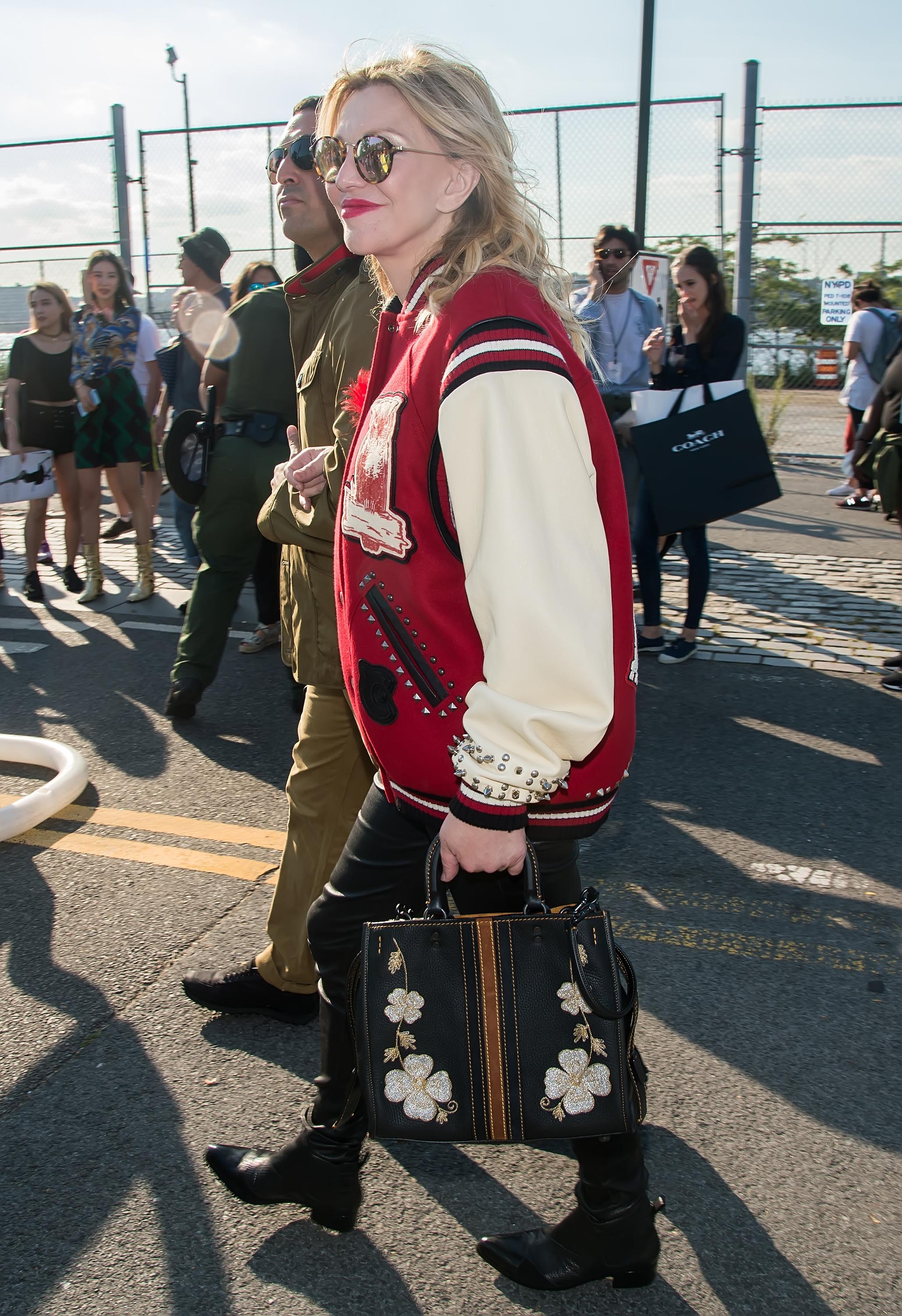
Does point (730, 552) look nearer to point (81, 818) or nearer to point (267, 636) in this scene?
point (267, 636)

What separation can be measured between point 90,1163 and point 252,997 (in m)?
0.58

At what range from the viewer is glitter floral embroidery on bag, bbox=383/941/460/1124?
5.61ft

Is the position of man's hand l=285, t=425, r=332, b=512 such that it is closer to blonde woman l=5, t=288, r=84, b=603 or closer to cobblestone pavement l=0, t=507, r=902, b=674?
cobblestone pavement l=0, t=507, r=902, b=674

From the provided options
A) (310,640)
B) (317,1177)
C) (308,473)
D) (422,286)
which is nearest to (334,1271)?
(317,1177)

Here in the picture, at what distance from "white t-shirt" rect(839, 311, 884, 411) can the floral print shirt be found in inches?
241

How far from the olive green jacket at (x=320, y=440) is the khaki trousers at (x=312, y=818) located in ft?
→ 0.37

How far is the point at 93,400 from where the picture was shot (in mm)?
7301

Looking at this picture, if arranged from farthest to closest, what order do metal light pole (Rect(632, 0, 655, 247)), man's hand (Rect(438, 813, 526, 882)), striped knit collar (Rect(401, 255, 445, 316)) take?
metal light pole (Rect(632, 0, 655, 247)) → striped knit collar (Rect(401, 255, 445, 316)) → man's hand (Rect(438, 813, 526, 882))

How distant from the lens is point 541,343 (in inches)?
62.1

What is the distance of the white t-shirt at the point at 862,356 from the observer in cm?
1006

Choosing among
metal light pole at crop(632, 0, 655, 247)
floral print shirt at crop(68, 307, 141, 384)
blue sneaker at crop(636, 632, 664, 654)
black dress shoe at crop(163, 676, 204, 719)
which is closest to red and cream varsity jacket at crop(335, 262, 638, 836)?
black dress shoe at crop(163, 676, 204, 719)

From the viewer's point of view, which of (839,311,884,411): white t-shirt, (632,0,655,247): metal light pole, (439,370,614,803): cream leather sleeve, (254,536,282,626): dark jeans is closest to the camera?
(439,370,614,803): cream leather sleeve

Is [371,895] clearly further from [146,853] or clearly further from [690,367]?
[690,367]

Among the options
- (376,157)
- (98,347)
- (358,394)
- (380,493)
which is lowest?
(380,493)
